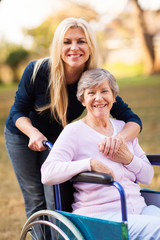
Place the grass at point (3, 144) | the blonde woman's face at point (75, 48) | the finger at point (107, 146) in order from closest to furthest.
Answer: the finger at point (107, 146), the blonde woman's face at point (75, 48), the grass at point (3, 144)

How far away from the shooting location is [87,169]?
1.89 meters

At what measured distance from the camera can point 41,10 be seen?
64.7ft

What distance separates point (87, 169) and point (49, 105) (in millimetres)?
658

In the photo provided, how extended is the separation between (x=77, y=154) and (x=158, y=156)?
1.65 feet

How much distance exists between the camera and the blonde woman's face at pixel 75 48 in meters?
2.24

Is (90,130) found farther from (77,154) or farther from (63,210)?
(63,210)

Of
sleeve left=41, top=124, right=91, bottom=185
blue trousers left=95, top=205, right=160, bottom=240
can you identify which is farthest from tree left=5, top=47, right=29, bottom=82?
blue trousers left=95, top=205, right=160, bottom=240

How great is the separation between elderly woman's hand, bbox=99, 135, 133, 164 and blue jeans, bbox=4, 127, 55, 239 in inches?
24.1

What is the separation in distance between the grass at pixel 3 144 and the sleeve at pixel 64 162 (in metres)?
1.40

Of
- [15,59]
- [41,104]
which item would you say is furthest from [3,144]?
[15,59]

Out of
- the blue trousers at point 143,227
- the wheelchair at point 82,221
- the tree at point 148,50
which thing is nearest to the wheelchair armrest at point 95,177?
the wheelchair at point 82,221

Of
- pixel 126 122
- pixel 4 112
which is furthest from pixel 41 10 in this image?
pixel 126 122

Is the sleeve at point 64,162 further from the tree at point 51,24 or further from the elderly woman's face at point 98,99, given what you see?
the tree at point 51,24

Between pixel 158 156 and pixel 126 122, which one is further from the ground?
pixel 126 122
